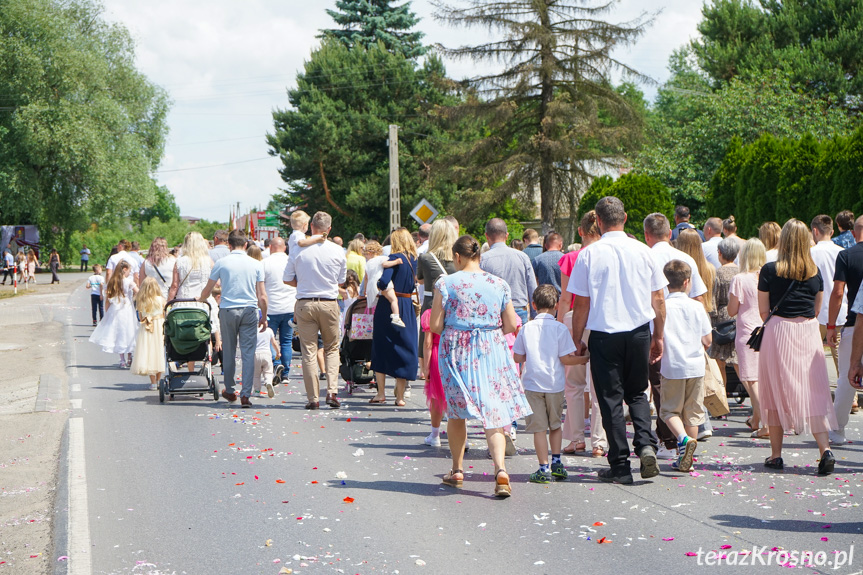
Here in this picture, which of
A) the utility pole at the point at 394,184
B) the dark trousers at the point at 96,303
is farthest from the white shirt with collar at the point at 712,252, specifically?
Result: the utility pole at the point at 394,184

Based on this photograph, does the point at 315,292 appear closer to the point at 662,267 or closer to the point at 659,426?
the point at 662,267

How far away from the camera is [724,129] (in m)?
36.2

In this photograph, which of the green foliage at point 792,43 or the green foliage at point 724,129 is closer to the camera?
the green foliage at point 724,129

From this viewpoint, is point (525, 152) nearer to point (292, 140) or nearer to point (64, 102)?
point (292, 140)

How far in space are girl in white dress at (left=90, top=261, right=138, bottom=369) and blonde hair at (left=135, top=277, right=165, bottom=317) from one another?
2123 mm

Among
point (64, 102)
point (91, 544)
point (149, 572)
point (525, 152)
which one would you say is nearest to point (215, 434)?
point (91, 544)

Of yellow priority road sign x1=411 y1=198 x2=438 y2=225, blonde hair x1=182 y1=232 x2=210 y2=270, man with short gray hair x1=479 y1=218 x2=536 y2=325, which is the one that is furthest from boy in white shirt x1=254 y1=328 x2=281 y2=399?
yellow priority road sign x1=411 y1=198 x2=438 y2=225

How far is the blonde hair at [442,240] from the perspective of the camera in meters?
9.98

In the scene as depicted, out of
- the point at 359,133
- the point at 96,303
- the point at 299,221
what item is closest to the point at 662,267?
the point at 299,221

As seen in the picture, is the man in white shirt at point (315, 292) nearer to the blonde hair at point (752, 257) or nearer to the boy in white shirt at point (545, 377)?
the boy in white shirt at point (545, 377)

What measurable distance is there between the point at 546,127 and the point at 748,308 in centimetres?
2990

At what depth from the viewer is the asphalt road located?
526 cm

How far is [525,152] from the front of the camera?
39.2 metres

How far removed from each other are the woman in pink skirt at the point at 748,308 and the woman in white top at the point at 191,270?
6.47m
